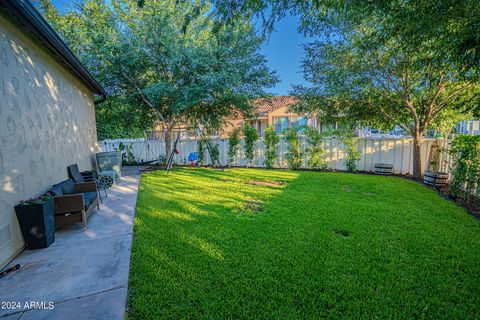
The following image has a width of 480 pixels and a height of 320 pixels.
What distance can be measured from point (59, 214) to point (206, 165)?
284 inches

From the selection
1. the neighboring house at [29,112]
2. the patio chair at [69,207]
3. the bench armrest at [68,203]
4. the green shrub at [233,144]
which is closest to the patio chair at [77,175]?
the neighboring house at [29,112]

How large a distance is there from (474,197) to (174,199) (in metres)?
5.97

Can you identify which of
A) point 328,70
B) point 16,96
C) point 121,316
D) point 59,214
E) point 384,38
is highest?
point 328,70

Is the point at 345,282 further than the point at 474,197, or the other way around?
the point at 474,197

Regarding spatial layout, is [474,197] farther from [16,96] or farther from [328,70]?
[16,96]

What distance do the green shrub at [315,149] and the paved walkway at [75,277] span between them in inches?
257

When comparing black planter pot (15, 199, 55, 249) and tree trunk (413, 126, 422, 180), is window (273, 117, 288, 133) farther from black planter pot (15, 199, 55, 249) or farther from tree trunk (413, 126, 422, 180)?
black planter pot (15, 199, 55, 249)

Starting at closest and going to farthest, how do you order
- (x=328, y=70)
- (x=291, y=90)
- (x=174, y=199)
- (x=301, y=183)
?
(x=174, y=199), (x=301, y=183), (x=328, y=70), (x=291, y=90)

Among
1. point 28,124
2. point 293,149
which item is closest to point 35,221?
point 28,124

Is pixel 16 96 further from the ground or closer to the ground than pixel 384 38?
closer to the ground

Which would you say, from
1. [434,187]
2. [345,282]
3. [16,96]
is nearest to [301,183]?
[434,187]

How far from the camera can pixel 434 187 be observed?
5574 mm

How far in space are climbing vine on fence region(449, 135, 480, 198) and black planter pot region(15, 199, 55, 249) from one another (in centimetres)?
680

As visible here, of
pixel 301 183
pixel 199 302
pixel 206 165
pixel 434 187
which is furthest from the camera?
pixel 206 165
